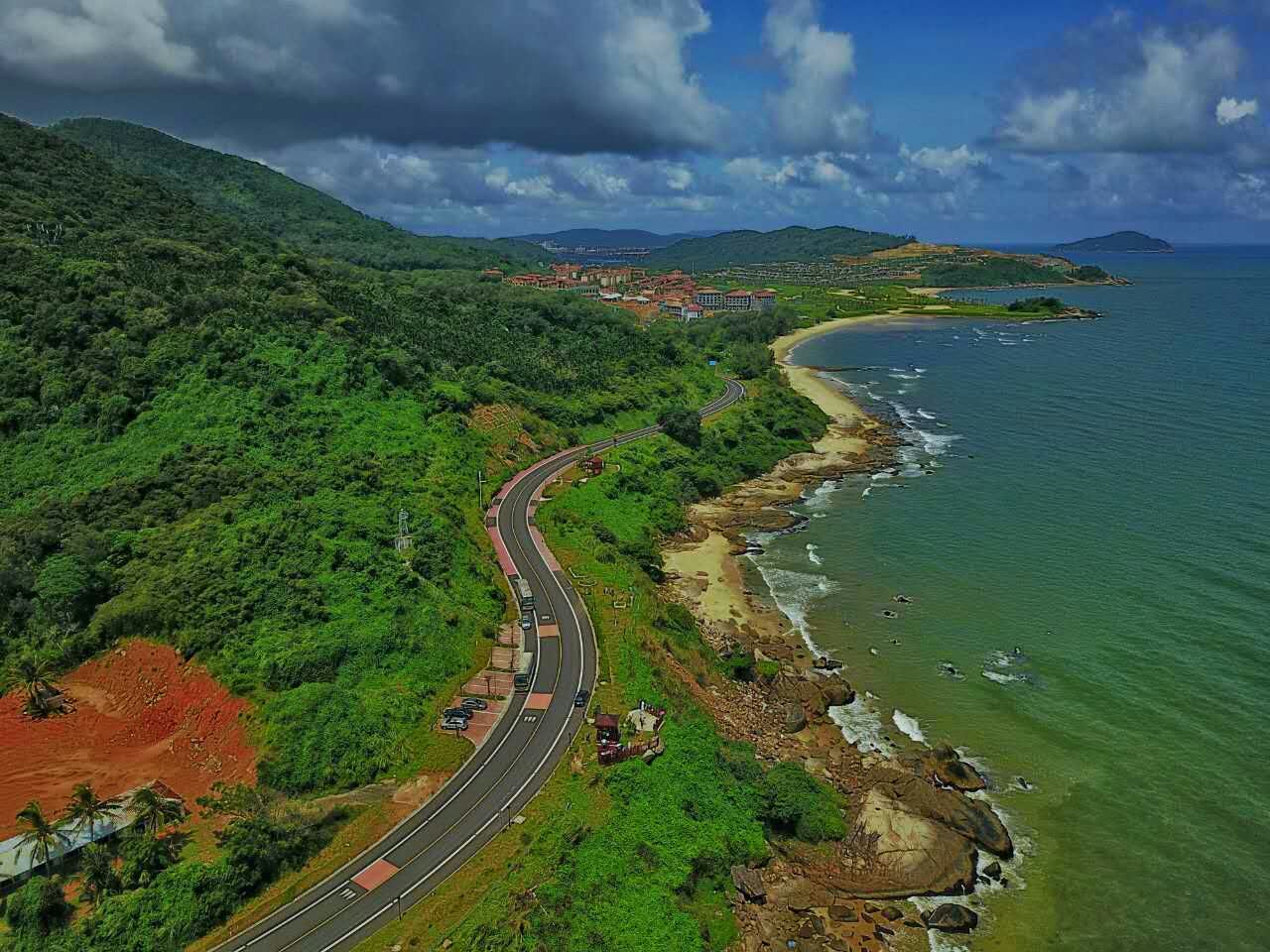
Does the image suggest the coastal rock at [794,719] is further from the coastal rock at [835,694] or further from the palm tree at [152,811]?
the palm tree at [152,811]

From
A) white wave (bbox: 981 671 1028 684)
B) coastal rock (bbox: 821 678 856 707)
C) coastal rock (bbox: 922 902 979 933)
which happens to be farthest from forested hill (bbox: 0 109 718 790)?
white wave (bbox: 981 671 1028 684)

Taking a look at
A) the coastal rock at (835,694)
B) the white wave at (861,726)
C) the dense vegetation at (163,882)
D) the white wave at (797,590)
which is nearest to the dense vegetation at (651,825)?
the white wave at (861,726)

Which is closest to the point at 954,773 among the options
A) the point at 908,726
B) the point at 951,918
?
the point at 908,726

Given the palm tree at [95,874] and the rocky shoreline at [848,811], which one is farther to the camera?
the rocky shoreline at [848,811]

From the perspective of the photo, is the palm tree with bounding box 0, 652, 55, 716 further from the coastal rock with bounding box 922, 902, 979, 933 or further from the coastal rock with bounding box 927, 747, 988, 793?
the coastal rock with bounding box 927, 747, 988, 793

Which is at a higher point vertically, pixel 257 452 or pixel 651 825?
pixel 257 452

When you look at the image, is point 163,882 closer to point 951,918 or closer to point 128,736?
point 128,736
